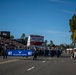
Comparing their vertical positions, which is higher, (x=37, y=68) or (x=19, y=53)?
(x=19, y=53)

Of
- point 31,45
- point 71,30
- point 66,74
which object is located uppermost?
point 71,30

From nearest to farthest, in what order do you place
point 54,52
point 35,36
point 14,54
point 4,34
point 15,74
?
point 15,74 → point 14,54 → point 35,36 → point 54,52 → point 4,34

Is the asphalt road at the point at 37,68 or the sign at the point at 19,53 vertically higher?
the sign at the point at 19,53

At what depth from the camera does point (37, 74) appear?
650 inches

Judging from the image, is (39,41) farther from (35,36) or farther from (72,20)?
(72,20)

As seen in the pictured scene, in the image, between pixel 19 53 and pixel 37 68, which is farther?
pixel 19 53

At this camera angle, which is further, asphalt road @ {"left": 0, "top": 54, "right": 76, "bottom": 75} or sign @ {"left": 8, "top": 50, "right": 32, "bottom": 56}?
sign @ {"left": 8, "top": 50, "right": 32, "bottom": 56}


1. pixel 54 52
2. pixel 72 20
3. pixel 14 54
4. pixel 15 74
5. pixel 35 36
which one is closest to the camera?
pixel 15 74

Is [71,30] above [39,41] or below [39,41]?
above

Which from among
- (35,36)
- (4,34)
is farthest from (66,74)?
(4,34)

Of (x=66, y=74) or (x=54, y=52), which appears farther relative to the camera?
(x=54, y=52)

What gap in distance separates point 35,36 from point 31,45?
2.03 meters

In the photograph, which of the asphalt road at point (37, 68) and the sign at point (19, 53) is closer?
the asphalt road at point (37, 68)

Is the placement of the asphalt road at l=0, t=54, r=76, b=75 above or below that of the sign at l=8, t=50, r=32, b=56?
below
